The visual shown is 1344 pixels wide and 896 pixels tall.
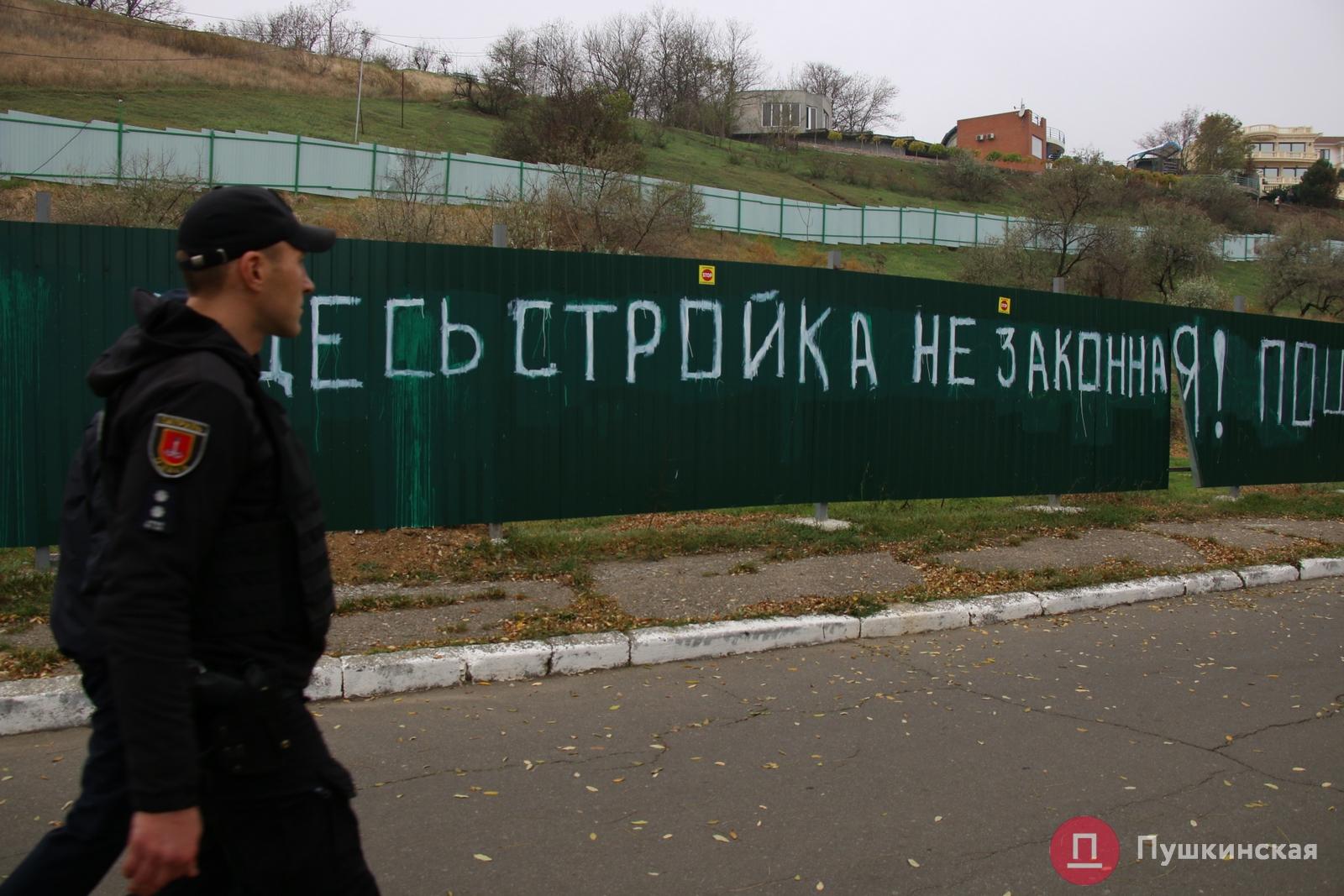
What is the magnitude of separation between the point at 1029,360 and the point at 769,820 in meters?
7.61

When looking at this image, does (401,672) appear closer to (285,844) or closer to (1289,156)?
(285,844)

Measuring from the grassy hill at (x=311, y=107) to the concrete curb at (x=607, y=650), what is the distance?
27641 mm

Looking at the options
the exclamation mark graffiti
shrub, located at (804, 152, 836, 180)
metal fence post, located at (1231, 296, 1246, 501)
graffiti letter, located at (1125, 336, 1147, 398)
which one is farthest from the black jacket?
shrub, located at (804, 152, 836, 180)

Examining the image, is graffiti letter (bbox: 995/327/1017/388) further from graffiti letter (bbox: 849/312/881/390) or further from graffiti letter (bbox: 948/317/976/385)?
graffiti letter (bbox: 849/312/881/390)

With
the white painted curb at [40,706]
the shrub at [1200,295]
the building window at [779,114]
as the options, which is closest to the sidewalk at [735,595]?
the white painted curb at [40,706]

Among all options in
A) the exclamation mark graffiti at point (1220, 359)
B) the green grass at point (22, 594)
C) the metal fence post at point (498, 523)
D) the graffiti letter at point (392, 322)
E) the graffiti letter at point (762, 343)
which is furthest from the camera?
the exclamation mark graffiti at point (1220, 359)

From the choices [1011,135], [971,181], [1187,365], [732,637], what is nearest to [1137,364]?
[1187,365]

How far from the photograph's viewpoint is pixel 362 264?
705 cm

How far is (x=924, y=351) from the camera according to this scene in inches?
380

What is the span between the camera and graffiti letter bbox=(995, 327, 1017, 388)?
10164 mm

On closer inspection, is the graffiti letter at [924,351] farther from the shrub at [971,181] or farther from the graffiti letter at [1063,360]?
the shrub at [971,181]

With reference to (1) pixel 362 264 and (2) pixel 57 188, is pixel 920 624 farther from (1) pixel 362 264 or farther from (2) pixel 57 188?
(2) pixel 57 188

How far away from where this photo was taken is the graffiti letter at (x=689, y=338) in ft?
27.3

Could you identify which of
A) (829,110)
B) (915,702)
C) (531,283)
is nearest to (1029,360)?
(531,283)
